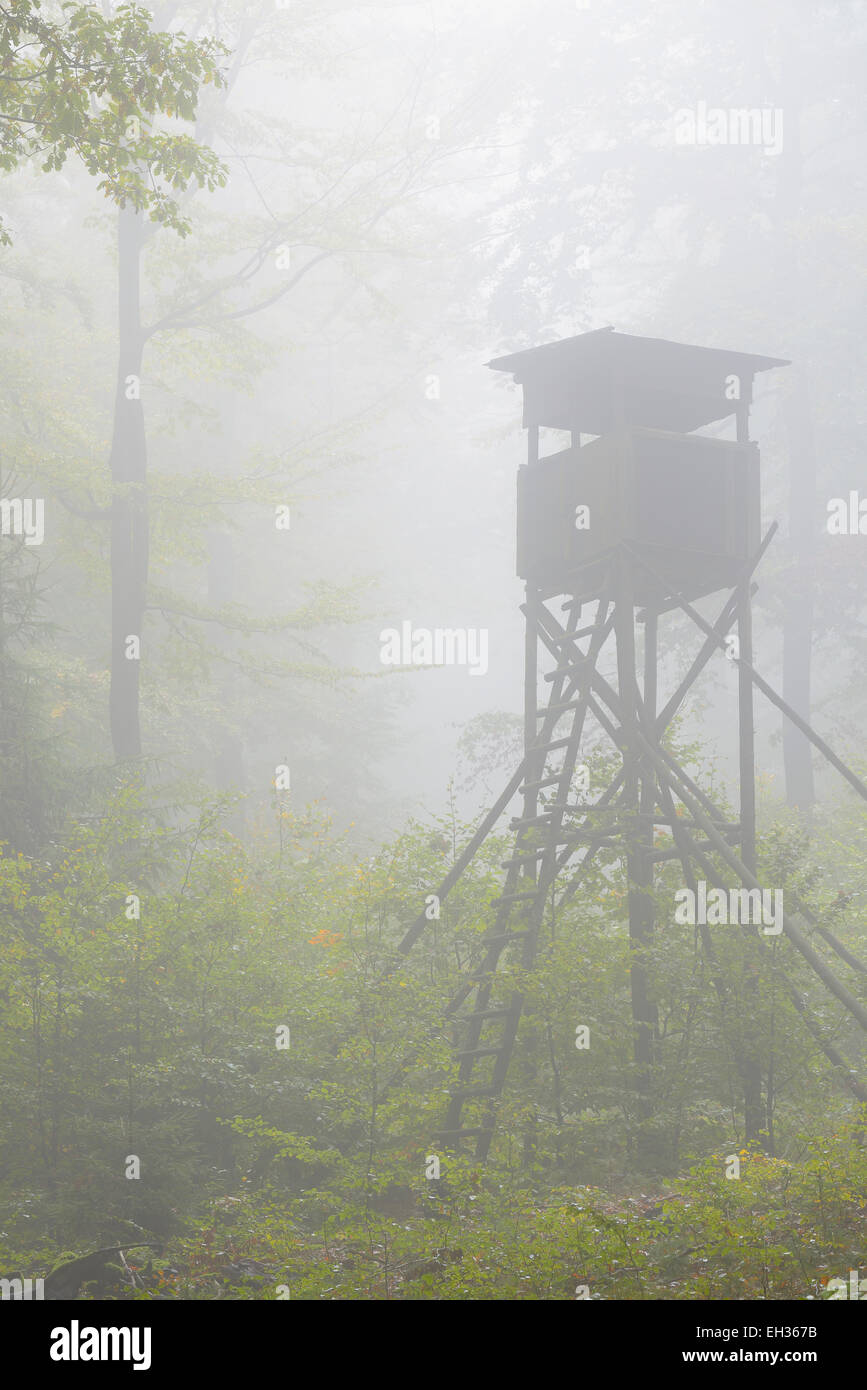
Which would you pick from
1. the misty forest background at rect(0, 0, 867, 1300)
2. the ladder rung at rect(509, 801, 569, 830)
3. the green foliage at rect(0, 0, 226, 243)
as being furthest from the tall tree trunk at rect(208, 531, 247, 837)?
the green foliage at rect(0, 0, 226, 243)

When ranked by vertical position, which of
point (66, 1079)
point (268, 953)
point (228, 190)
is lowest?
point (66, 1079)

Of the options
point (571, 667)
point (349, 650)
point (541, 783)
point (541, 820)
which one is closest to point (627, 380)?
point (571, 667)

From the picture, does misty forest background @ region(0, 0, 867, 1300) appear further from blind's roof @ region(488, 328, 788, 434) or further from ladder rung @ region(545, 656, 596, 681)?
blind's roof @ region(488, 328, 788, 434)

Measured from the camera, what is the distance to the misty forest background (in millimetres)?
8539

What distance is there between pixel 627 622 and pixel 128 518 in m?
9.75

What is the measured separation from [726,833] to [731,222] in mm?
17180

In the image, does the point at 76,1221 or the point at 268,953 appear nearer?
the point at 76,1221

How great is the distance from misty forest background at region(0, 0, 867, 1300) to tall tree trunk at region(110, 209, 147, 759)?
0.23ft

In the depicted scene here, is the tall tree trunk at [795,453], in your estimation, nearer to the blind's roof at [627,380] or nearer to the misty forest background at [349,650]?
the misty forest background at [349,650]

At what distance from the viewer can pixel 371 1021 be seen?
32.4 feet

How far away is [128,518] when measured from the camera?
18594 mm

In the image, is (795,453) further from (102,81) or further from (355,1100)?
(355,1100)
